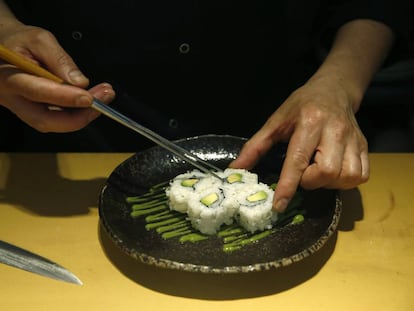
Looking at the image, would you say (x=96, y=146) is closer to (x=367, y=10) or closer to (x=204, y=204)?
(x=204, y=204)

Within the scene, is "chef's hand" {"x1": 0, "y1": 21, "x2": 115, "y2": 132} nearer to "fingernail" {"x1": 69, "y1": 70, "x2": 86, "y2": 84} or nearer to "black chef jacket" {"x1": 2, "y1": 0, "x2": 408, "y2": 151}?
"fingernail" {"x1": 69, "y1": 70, "x2": 86, "y2": 84}

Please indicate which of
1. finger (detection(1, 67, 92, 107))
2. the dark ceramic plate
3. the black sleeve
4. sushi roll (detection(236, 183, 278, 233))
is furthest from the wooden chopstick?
the black sleeve

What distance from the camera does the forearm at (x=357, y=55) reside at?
4.86 feet

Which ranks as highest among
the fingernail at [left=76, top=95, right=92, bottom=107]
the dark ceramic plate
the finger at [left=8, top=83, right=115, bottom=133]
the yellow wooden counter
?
the fingernail at [left=76, top=95, right=92, bottom=107]

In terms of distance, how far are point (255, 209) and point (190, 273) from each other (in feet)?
0.65

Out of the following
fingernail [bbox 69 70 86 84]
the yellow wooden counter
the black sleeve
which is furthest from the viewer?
the black sleeve

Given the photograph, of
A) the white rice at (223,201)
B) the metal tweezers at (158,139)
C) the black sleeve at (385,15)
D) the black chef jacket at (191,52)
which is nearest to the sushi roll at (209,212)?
the white rice at (223,201)

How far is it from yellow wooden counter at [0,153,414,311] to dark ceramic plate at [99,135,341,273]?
0.16ft

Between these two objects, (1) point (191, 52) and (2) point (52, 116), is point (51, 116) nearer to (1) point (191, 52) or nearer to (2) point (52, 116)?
(2) point (52, 116)

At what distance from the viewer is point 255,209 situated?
127cm

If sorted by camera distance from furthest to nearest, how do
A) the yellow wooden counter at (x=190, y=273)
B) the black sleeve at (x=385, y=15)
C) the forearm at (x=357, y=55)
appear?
Answer: the black sleeve at (x=385, y=15) < the forearm at (x=357, y=55) < the yellow wooden counter at (x=190, y=273)

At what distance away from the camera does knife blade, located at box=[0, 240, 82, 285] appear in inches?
47.2

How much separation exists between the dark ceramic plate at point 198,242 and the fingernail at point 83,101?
253 mm

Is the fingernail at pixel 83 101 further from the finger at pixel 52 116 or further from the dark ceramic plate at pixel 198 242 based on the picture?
the dark ceramic plate at pixel 198 242
